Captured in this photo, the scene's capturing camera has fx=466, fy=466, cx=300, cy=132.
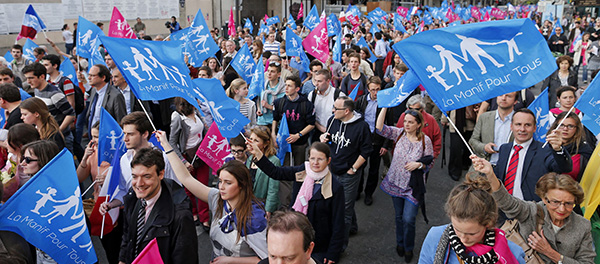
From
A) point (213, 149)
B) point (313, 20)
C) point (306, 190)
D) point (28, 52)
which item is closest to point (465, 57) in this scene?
point (306, 190)

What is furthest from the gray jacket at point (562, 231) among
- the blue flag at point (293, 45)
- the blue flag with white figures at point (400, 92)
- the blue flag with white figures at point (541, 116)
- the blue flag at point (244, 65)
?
the blue flag at point (293, 45)

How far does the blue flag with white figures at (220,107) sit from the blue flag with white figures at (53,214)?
1.72 meters

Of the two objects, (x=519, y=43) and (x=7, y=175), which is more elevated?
(x=519, y=43)

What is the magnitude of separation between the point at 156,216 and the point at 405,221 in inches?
108

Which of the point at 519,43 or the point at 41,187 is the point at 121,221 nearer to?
the point at 41,187

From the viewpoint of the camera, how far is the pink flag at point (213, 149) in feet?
16.6

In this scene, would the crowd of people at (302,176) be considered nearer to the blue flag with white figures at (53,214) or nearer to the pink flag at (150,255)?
the blue flag with white figures at (53,214)

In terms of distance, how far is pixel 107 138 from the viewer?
14.0 feet

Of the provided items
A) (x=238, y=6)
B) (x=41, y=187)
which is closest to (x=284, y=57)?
(x=41, y=187)

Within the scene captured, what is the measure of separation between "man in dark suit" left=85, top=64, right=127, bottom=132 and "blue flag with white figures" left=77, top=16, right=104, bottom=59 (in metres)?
2.65

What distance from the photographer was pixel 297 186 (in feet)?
13.8

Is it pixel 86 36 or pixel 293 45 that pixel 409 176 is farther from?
pixel 86 36

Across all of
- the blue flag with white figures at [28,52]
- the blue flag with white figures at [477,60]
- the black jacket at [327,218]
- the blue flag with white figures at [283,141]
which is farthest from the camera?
the blue flag with white figures at [28,52]

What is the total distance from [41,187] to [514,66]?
340cm
